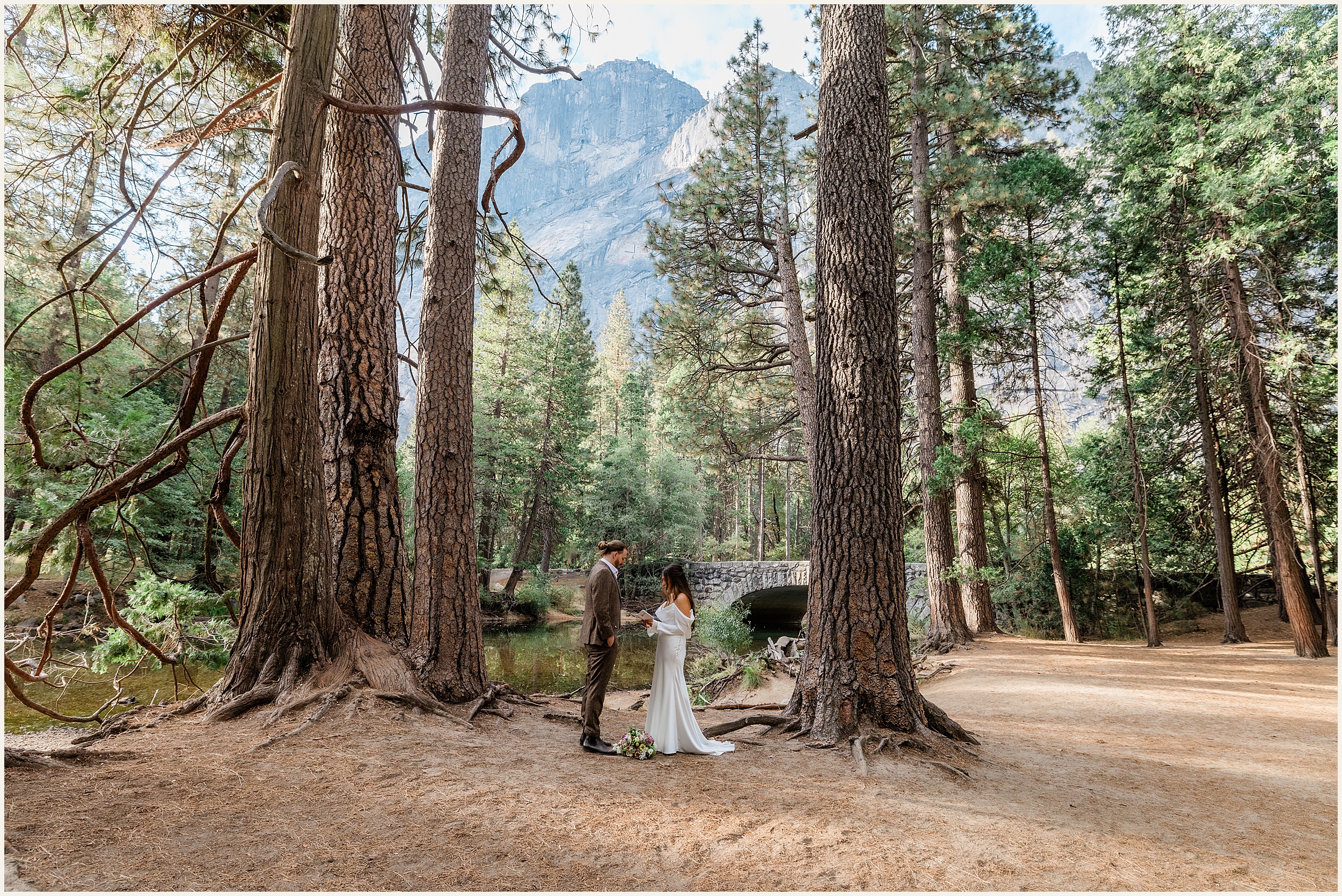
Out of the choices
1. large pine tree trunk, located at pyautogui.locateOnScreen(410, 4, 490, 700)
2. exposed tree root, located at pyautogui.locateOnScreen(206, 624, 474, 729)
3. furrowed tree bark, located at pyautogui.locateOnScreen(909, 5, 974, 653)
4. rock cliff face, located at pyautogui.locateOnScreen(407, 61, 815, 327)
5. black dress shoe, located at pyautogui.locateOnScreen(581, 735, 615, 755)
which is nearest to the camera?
exposed tree root, located at pyautogui.locateOnScreen(206, 624, 474, 729)

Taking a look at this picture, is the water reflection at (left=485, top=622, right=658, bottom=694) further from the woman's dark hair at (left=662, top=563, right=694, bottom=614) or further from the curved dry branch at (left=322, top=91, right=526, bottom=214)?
the curved dry branch at (left=322, top=91, right=526, bottom=214)

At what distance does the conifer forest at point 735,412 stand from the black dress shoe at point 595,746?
1.02 ft

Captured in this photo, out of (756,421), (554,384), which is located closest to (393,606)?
(756,421)

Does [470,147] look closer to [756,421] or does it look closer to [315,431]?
[315,431]

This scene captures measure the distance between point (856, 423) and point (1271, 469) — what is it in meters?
9.02

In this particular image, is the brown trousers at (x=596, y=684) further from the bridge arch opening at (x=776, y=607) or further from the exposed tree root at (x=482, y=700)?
the bridge arch opening at (x=776, y=607)

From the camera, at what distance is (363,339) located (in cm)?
486

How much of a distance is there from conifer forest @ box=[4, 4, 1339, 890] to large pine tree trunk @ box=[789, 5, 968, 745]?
3 centimetres

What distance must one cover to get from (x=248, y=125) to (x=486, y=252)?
2666 mm

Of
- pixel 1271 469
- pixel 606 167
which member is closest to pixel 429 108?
pixel 1271 469

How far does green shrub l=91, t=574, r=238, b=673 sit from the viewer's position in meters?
4.16

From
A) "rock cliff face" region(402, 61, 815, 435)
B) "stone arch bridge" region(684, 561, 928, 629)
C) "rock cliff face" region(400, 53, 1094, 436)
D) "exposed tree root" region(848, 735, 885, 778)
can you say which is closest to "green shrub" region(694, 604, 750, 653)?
"stone arch bridge" region(684, 561, 928, 629)

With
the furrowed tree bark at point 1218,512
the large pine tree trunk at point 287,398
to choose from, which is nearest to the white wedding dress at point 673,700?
the large pine tree trunk at point 287,398

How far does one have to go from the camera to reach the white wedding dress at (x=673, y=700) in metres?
4.61
